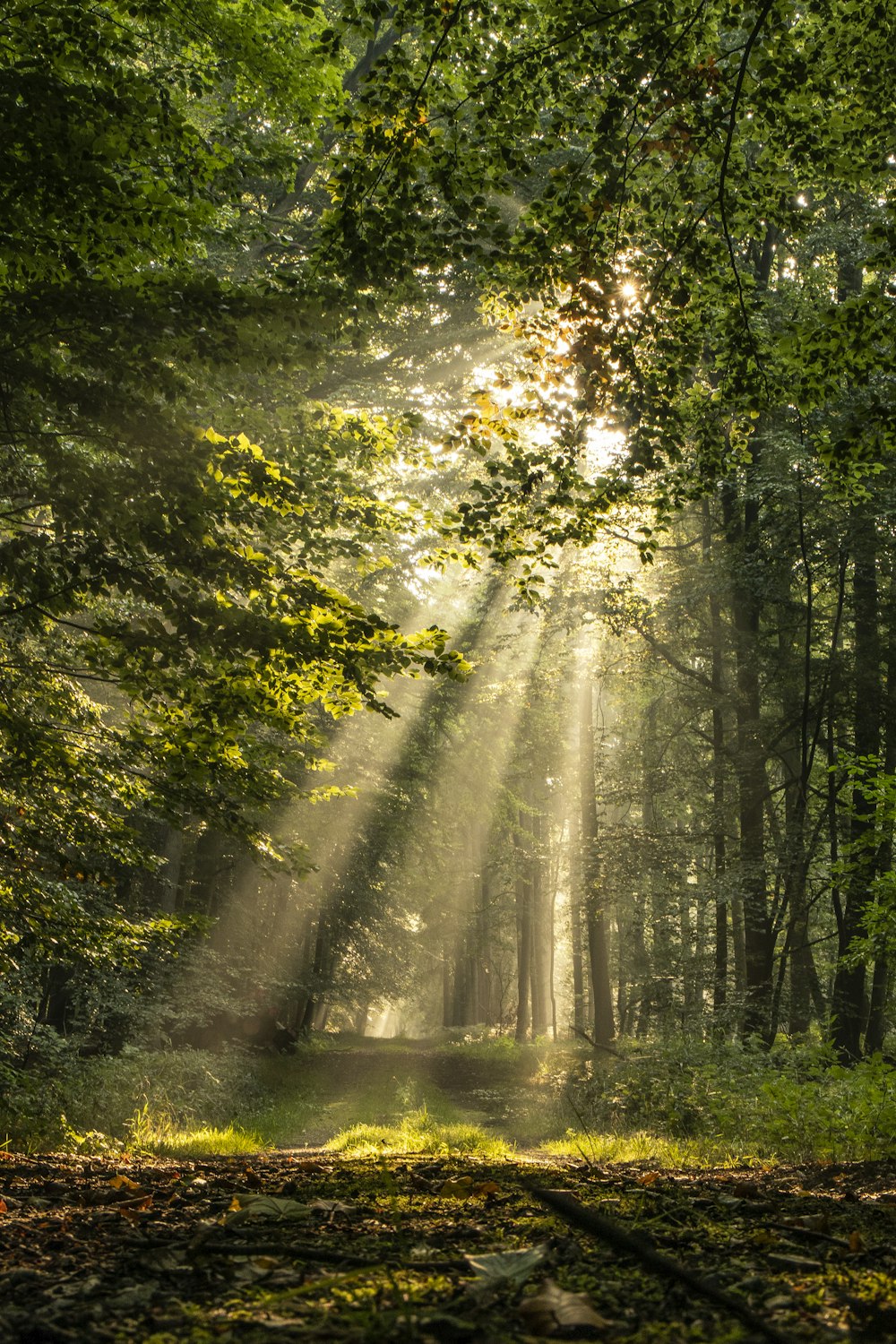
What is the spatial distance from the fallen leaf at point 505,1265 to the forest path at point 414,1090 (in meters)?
10.3

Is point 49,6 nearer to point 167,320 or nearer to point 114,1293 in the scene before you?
point 167,320

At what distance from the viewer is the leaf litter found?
1.84 meters

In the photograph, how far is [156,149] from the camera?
5.71 meters

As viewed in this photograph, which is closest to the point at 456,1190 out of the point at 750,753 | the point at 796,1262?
the point at 796,1262

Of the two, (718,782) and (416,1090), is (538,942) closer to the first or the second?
(416,1090)

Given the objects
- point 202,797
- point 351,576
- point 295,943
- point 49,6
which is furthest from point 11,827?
point 295,943

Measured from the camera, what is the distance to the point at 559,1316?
1839 millimetres

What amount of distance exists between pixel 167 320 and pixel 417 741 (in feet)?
55.0

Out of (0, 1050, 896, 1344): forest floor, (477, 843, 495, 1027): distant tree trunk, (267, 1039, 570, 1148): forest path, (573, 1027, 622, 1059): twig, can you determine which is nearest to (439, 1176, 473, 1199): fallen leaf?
(0, 1050, 896, 1344): forest floor

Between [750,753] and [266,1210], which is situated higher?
[750,753]

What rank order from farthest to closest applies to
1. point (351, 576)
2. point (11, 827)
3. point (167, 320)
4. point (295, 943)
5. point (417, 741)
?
point (295, 943) → point (417, 741) → point (351, 576) → point (11, 827) → point (167, 320)

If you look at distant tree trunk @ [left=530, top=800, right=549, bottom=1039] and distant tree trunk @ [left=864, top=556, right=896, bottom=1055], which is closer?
distant tree trunk @ [left=864, top=556, right=896, bottom=1055]

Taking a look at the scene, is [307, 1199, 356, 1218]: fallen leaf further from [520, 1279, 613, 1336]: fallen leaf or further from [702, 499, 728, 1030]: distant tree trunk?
[702, 499, 728, 1030]: distant tree trunk

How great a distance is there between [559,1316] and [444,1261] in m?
0.58
